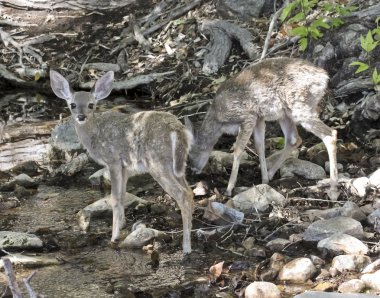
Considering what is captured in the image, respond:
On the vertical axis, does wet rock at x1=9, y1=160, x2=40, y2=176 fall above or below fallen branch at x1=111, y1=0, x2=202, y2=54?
below

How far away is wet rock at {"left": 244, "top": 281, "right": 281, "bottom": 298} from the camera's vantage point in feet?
18.3

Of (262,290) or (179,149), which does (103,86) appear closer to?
(179,149)

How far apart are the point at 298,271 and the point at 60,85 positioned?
11.2 ft

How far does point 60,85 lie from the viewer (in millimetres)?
7891

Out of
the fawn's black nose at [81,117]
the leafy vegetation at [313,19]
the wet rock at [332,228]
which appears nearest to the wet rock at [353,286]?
the wet rock at [332,228]

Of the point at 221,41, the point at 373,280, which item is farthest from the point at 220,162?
the point at 221,41

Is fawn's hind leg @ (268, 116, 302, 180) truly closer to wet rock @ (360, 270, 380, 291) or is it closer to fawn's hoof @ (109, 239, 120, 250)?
fawn's hoof @ (109, 239, 120, 250)

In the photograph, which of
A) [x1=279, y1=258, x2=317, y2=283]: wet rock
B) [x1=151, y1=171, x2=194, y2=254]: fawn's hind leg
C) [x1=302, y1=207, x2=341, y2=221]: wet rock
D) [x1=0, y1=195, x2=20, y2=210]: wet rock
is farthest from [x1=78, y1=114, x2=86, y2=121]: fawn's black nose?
[x1=279, y1=258, x2=317, y2=283]: wet rock

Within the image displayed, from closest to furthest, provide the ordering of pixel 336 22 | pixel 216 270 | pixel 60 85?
1. pixel 216 270
2. pixel 60 85
3. pixel 336 22

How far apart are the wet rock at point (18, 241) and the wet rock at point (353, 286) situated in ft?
9.70

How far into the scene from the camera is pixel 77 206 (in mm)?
8422

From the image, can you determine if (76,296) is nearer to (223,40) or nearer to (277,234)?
(277,234)

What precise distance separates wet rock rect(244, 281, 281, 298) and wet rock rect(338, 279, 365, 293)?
1.63ft

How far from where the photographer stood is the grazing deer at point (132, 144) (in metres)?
6.85
